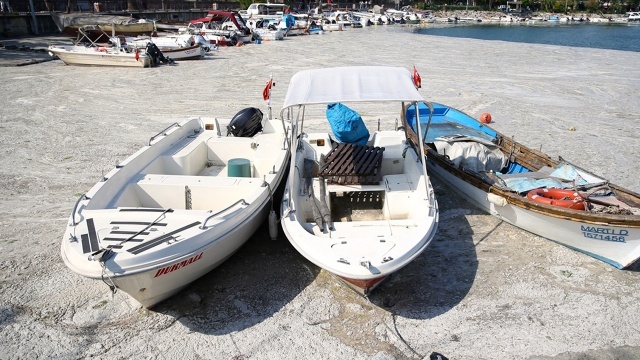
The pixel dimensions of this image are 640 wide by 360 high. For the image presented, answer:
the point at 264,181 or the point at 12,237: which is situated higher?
the point at 264,181

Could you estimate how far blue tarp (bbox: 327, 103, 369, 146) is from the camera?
27.4ft

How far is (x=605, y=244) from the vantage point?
6289mm

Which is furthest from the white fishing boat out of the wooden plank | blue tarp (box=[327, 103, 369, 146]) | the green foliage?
the green foliage

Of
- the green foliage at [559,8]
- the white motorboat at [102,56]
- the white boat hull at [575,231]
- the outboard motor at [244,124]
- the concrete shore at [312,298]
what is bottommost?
the concrete shore at [312,298]

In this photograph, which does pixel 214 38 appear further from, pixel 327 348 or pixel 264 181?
pixel 327 348

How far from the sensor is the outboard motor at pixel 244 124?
9.29 metres

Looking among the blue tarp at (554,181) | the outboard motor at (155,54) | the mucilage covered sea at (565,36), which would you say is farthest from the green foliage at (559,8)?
the blue tarp at (554,181)

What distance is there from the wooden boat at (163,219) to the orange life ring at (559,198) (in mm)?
4102

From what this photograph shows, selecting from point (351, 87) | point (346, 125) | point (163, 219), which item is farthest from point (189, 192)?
point (346, 125)

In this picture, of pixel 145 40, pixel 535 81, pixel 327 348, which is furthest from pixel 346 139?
pixel 145 40

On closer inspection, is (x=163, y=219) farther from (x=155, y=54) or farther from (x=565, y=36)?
(x=565, y=36)

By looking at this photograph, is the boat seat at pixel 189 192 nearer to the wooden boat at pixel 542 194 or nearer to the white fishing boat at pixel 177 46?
the wooden boat at pixel 542 194

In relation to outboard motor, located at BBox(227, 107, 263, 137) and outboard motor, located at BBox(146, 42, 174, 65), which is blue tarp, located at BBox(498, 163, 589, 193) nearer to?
outboard motor, located at BBox(227, 107, 263, 137)

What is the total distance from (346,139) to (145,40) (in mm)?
23089
